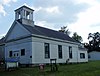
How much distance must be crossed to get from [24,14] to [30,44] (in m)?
5.92

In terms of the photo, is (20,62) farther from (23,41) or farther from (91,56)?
(91,56)

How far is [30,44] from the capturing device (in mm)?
26094

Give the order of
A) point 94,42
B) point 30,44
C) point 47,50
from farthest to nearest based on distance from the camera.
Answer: point 94,42 < point 47,50 < point 30,44

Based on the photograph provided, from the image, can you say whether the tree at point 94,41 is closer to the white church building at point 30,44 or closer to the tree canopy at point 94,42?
the tree canopy at point 94,42

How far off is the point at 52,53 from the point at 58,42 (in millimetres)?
2896

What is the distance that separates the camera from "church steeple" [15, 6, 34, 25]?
94.5ft

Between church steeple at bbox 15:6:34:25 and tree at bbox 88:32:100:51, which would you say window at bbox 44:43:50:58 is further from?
tree at bbox 88:32:100:51

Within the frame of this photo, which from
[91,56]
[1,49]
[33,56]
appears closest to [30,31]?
[33,56]

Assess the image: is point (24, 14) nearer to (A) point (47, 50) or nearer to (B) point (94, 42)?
(A) point (47, 50)

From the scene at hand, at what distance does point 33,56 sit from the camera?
25.9 meters

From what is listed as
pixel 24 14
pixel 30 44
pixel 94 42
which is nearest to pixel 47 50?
pixel 30 44

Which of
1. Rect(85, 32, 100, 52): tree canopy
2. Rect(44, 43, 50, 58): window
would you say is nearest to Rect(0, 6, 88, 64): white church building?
Rect(44, 43, 50, 58): window

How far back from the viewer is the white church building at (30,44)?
1038 inches

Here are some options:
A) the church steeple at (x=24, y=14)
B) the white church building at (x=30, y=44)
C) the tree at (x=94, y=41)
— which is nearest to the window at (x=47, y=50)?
the white church building at (x=30, y=44)
